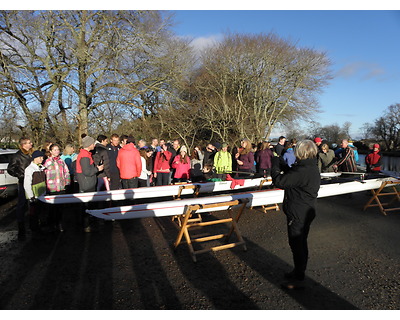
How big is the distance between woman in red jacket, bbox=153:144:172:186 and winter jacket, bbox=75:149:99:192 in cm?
220

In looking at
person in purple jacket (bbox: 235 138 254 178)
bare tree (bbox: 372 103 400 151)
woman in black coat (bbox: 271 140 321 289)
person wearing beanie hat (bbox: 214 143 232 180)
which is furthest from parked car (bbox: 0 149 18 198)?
bare tree (bbox: 372 103 400 151)

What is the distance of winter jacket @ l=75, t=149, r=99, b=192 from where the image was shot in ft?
13.7

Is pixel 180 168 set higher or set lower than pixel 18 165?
lower

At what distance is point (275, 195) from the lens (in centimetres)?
486

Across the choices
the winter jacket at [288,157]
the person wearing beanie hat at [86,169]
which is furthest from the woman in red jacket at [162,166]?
the winter jacket at [288,157]

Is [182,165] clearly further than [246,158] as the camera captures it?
No

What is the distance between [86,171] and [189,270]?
2.43m

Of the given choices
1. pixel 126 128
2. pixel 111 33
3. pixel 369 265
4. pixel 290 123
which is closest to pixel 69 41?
pixel 111 33

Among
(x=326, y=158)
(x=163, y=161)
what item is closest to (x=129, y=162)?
(x=163, y=161)

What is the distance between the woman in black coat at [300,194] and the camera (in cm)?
257

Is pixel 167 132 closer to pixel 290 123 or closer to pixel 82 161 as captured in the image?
pixel 290 123

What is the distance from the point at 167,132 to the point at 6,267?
42.7 ft

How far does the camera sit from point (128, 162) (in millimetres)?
4820

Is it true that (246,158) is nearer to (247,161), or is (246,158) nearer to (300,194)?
(247,161)
